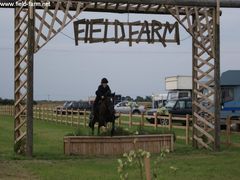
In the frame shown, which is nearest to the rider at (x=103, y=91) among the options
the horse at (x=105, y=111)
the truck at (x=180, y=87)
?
the horse at (x=105, y=111)

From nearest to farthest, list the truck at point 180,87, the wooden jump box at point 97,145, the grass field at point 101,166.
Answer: the grass field at point 101,166, the wooden jump box at point 97,145, the truck at point 180,87

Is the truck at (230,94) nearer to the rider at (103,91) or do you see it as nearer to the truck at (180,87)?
the rider at (103,91)

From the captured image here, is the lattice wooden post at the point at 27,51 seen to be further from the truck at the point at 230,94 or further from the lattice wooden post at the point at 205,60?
the truck at the point at 230,94

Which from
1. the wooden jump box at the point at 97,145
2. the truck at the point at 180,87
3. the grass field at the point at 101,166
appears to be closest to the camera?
the grass field at the point at 101,166

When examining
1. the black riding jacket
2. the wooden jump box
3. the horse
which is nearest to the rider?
the black riding jacket

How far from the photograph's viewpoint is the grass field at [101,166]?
12461mm

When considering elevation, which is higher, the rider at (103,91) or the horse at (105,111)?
the rider at (103,91)

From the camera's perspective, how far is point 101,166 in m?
14.5

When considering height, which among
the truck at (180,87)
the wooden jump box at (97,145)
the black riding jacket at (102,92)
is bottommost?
the wooden jump box at (97,145)

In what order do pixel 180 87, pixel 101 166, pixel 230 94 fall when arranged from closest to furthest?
pixel 101 166, pixel 230 94, pixel 180 87

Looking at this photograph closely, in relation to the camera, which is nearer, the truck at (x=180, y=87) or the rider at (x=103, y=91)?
the rider at (x=103, y=91)

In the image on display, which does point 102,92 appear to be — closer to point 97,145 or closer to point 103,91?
point 103,91

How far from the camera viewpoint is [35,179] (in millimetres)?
12188

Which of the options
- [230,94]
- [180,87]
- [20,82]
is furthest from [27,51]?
[180,87]
